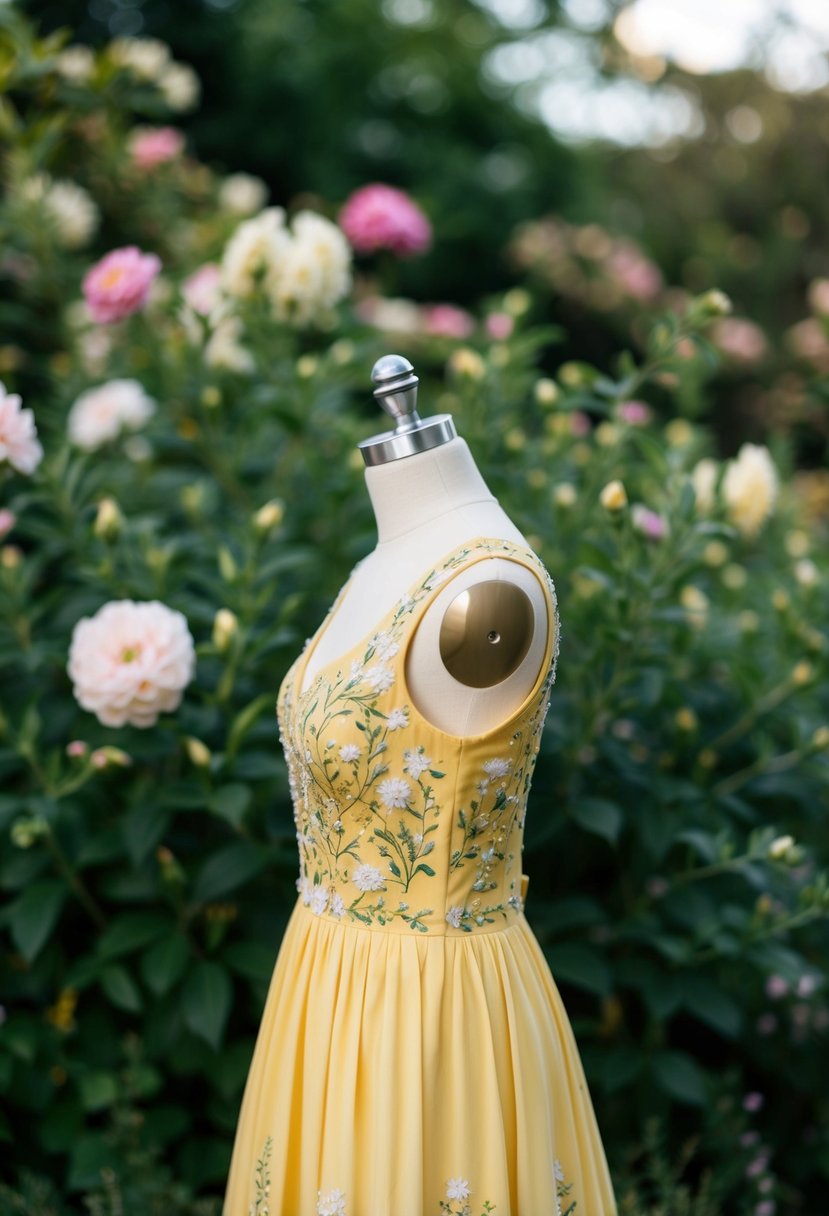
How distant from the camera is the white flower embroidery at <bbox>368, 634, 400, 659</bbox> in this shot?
3.97 ft

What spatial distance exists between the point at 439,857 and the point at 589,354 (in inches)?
254

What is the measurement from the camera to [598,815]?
1939mm

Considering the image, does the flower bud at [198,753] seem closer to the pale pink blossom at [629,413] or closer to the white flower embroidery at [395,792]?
the white flower embroidery at [395,792]

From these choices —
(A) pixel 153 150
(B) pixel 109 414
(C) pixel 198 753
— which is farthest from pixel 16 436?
(A) pixel 153 150

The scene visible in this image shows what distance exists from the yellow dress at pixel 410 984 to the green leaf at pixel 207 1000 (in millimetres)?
497

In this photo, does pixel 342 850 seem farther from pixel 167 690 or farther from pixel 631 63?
pixel 631 63

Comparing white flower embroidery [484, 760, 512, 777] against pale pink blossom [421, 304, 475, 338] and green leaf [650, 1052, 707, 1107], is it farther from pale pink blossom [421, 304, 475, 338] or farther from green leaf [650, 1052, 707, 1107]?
pale pink blossom [421, 304, 475, 338]

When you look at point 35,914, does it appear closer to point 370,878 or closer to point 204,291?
point 370,878

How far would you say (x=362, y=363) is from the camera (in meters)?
2.56

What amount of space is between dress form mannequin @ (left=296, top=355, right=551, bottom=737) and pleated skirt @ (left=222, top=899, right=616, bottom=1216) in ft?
0.93

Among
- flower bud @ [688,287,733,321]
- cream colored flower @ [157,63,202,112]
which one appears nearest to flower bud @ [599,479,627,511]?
flower bud @ [688,287,733,321]

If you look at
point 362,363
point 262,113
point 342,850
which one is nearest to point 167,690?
point 342,850

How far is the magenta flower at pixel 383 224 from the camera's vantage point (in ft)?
9.47

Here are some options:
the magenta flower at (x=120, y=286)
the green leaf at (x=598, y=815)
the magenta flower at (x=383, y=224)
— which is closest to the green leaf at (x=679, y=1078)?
the green leaf at (x=598, y=815)
